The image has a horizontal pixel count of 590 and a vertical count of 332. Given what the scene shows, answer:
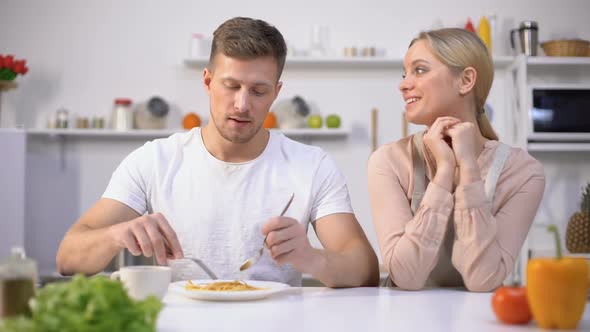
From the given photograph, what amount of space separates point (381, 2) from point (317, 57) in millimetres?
616

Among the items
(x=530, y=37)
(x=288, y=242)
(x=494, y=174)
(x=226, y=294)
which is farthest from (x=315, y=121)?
(x=226, y=294)

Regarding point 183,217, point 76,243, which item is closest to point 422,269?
point 183,217

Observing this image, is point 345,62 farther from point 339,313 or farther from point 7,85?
point 339,313

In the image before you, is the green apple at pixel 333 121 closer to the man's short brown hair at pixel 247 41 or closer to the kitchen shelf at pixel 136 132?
the kitchen shelf at pixel 136 132

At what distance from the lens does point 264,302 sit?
4.48 feet

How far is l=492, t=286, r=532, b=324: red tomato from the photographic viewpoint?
1.14 meters

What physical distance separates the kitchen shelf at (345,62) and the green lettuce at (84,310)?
340cm

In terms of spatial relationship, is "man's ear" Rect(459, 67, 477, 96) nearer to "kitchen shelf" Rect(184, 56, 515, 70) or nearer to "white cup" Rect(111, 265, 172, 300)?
"white cup" Rect(111, 265, 172, 300)

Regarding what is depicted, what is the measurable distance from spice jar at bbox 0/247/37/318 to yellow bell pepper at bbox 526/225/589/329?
79cm

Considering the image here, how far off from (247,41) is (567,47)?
2.87m

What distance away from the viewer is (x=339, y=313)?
1.25 meters

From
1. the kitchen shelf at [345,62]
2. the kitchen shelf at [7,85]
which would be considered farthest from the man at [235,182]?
the kitchen shelf at [7,85]

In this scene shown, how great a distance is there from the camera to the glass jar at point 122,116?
4.18 metres

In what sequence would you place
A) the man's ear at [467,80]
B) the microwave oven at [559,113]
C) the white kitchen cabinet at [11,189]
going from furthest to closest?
the microwave oven at [559,113]
the white kitchen cabinet at [11,189]
the man's ear at [467,80]
